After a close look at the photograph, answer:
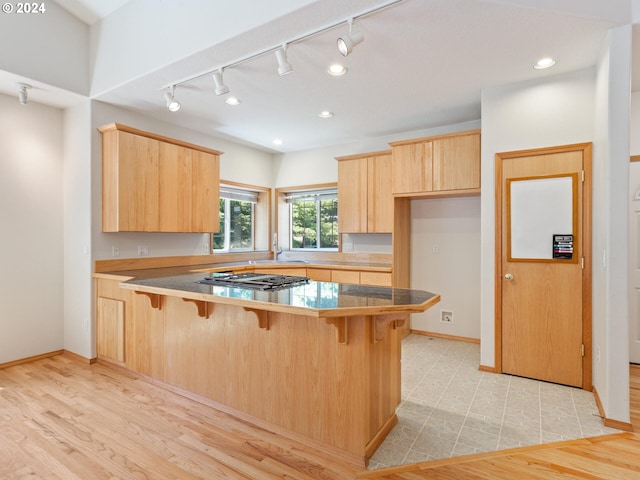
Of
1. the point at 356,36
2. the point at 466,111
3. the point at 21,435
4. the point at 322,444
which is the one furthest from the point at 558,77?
the point at 21,435

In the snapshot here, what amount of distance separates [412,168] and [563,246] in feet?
5.48

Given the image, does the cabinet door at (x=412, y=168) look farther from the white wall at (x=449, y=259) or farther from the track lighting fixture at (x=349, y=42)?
the track lighting fixture at (x=349, y=42)

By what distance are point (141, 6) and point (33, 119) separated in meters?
1.68

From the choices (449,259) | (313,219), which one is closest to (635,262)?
(449,259)

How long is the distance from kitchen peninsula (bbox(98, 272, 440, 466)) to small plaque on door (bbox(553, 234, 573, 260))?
169 cm

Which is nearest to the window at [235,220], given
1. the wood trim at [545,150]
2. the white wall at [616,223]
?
the wood trim at [545,150]

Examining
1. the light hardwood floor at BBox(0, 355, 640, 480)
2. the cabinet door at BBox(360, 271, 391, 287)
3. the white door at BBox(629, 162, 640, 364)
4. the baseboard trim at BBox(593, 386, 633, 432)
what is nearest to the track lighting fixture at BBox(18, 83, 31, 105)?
the light hardwood floor at BBox(0, 355, 640, 480)

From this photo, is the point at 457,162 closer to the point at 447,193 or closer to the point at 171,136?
the point at 447,193

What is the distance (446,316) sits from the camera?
14.2 ft

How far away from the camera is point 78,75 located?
333 centimetres

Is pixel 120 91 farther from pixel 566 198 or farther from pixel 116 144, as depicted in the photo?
pixel 566 198

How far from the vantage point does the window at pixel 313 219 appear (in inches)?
212

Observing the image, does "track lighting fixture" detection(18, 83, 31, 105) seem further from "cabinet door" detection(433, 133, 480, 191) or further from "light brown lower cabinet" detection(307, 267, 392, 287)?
"cabinet door" detection(433, 133, 480, 191)

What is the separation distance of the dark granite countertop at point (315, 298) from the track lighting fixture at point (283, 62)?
148cm
